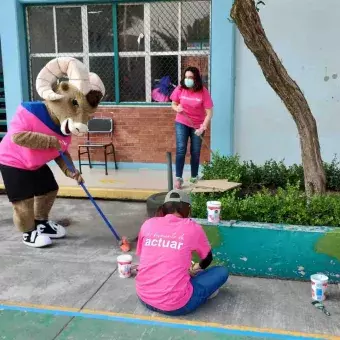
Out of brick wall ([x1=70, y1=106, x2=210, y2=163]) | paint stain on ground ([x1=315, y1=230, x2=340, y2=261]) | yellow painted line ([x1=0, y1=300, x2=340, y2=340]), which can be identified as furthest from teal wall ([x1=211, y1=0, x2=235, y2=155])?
yellow painted line ([x1=0, y1=300, x2=340, y2=340])

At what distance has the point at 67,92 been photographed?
4.60m

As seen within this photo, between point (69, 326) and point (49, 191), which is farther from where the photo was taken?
point (49, 191)

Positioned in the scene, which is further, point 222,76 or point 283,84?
point 222,76

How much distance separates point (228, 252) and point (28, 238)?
88.8 inches

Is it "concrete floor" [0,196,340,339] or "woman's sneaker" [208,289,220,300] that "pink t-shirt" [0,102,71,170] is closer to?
"concrete floor" [0,196,340,339]

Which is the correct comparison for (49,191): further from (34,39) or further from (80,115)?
(34,39)

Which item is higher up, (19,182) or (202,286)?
(19,182)

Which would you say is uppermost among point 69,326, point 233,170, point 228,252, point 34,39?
point 34,39

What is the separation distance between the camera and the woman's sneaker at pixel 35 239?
4.87 metres

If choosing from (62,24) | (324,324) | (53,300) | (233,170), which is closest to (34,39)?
(62,24)

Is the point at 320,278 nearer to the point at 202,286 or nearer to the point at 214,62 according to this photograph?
the point at 202,286

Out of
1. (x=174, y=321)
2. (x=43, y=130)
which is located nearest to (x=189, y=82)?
(x=43, y=130)

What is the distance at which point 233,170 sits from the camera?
17.9ft

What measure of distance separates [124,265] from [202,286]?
2.84ft
